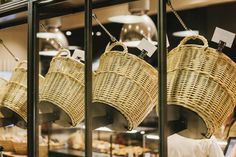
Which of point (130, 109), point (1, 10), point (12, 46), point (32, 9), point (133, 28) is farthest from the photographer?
point (12, 46)

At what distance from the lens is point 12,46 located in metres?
3.79

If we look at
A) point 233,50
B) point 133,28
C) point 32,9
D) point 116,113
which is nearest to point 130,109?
point 116,113

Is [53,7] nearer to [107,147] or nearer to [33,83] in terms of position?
[33,83]

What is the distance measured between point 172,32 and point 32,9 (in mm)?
3326

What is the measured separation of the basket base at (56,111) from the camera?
1738 mm

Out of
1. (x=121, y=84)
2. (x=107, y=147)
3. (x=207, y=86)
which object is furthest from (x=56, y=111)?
(x=107, y=147)

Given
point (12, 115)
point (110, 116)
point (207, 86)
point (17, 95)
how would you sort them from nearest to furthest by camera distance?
point (207, 86) → point (110, 116) → point (17, 95) → point (12, 115)

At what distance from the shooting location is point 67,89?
1675mm

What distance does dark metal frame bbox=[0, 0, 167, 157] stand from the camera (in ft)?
4.09

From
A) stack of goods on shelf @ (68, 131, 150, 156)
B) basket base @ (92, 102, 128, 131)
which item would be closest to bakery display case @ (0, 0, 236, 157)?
basket base @ (92, 102, 128, 131)

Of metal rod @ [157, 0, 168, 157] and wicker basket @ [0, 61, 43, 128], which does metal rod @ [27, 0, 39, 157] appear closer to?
wicker basket @ [0, 61, 43, 128]

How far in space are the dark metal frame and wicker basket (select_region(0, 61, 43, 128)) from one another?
32 centimetres

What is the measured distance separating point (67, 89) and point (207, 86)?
2.35 feet

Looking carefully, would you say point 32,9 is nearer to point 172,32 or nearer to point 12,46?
point 12,46
